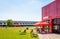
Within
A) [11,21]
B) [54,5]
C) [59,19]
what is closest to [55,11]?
[54,5]

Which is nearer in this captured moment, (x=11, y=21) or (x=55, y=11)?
(x=55, y=11)

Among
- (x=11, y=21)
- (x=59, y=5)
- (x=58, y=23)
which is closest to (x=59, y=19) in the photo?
(x=58, y=23)

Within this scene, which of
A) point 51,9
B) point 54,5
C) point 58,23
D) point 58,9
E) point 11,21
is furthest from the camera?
point 11,21

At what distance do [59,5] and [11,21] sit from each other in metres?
84.0

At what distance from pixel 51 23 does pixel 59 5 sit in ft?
14.4

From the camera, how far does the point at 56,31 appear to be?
1427 inches

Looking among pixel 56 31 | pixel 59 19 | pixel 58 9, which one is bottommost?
pixel 56 31

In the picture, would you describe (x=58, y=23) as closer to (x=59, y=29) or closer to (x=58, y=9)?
(x=59, y=29)

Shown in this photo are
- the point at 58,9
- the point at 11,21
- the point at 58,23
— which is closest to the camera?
the point at 58,23

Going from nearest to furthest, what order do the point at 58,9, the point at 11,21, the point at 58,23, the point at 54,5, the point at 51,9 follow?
the point at 58,23
the point at 58,9
the point at 54,5
the point at 51,9
the point at 11,21

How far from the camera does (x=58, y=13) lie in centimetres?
3734

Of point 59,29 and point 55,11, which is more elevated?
point 55,11

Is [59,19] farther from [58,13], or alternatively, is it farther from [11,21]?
[11,21]

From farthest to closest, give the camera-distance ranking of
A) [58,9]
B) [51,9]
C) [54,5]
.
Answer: [51,9] → [54,5] → [58,9]
